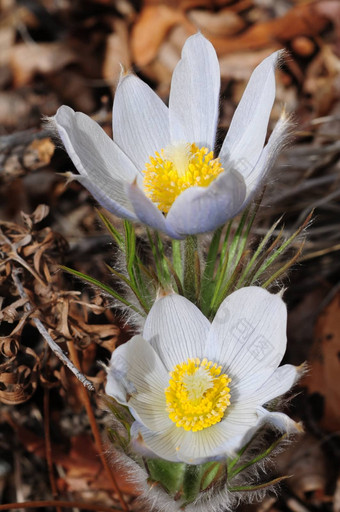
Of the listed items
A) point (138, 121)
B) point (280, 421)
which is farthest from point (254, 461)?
point (138, 121)

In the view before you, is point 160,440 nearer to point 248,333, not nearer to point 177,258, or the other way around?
point 248,333

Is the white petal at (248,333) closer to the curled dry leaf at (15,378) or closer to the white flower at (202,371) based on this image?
the white flower at (202,371)

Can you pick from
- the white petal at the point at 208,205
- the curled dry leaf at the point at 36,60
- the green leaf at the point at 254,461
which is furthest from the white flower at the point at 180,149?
the curled dry leaf at the point at 36,60

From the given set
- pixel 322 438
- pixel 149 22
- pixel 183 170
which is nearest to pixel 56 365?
pixel 183 170

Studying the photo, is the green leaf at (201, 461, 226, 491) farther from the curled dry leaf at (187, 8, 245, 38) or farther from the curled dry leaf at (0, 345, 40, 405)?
the curled dry leaf at (187, 8, 245, 38)

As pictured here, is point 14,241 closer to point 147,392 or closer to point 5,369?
point 5,369

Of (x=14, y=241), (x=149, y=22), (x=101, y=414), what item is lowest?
(x=101, y=414)
